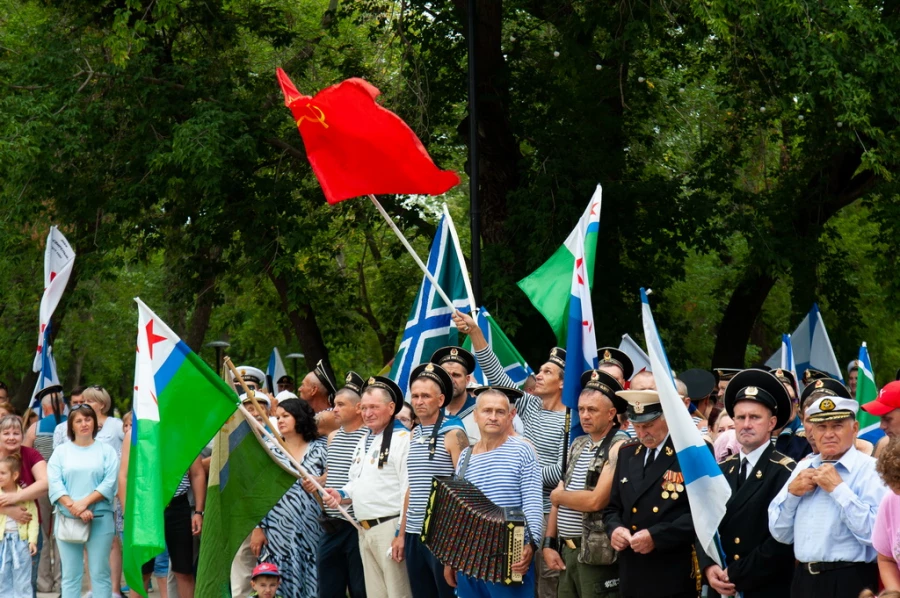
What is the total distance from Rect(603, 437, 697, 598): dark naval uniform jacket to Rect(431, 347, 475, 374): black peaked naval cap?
246cm

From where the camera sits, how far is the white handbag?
10.7 meters

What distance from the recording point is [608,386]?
784 cm

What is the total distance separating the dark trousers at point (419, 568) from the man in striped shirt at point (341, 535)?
871mm

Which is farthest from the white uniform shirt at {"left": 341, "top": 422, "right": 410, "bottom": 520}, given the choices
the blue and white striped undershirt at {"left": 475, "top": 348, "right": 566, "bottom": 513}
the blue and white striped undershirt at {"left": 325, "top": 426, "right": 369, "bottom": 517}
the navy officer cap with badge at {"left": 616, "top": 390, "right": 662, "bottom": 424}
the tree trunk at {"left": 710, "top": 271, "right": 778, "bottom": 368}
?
the tree trunk at {"left": 710, "top": 271, "right": 778, "bottom": 368}

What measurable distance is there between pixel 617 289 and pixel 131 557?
415 inches

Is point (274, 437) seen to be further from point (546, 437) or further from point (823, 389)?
point (823, 389)

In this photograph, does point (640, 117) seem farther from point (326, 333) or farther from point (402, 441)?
point (402, 441)

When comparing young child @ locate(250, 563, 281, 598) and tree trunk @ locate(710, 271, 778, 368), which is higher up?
tree trunk @ locate(710, 271, 778, 368)

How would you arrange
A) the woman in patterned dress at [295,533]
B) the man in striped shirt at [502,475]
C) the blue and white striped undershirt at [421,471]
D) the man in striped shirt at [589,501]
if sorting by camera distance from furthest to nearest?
the woman in patterned dress at [295,533]
the blue and white striped undershirt at [421,471]
the man in striped shirt at [502,475]
the man in striped shirt at [589,501]

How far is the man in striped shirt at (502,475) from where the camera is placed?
775cm

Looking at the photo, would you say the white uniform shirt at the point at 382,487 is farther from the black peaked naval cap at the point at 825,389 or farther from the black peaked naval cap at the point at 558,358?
the black peaked naval cap at the point at 825,389

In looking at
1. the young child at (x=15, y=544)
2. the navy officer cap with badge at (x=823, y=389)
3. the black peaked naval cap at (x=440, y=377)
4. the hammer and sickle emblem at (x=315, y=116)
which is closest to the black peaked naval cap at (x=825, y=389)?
the navy officer cap with badge at (x=823, y=389)

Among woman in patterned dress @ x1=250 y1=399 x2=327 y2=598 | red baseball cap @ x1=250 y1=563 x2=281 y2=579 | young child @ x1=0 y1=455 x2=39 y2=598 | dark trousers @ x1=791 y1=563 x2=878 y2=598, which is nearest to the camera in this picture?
dark trousers @ x1=791 y1=563 x2=878 y2=598

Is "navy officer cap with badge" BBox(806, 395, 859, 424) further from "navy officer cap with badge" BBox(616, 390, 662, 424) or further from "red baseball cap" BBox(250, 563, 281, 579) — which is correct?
"red baseball cap" BBox(250, 563, 281, 579)
